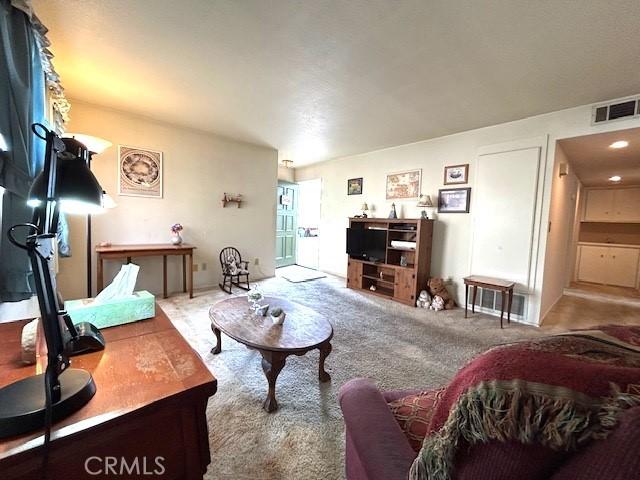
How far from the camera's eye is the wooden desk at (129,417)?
0.56 meters

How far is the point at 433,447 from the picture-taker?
534mm

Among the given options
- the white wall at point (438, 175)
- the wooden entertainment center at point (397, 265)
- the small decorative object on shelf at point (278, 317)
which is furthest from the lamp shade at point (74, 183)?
the white wall at point (438, 175)

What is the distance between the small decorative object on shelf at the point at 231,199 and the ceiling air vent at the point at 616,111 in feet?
15.5

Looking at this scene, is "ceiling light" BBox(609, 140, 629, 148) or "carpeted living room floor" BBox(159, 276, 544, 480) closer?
"carpeted living room floor" BBox(159, 276, 544, 480)

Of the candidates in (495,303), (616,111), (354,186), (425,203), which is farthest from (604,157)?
(354,186)

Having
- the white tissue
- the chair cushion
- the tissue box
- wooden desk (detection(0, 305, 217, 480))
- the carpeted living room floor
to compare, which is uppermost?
the white tissue

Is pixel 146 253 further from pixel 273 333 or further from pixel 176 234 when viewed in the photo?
pixel 273 333

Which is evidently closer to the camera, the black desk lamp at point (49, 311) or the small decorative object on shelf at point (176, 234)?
the black desk lamp at point (49, 311)

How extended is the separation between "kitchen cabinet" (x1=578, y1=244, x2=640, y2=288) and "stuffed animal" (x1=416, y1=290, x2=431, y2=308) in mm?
4810

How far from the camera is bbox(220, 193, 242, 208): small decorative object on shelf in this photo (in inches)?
177

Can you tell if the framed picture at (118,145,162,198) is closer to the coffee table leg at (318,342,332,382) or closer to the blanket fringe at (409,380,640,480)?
the coffee table leg at (318,342,332,382)

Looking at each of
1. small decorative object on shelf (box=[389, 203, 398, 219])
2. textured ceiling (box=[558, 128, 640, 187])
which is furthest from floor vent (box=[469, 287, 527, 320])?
textured ceiling (box=[558, 128, 640, 187])

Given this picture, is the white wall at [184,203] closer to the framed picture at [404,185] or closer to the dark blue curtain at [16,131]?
the framed picture at [404,185]

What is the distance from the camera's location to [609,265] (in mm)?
5617
